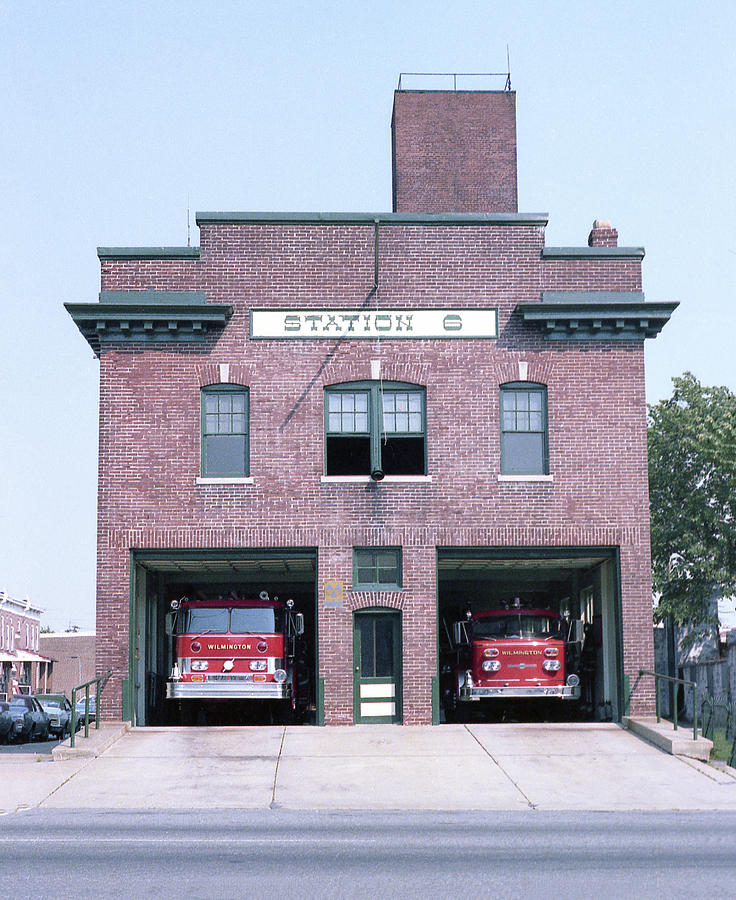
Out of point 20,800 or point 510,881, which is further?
point 20,800

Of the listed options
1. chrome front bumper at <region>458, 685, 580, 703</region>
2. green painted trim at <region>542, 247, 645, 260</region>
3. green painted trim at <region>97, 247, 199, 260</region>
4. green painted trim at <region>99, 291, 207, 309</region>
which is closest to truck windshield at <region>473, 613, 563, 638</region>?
chrome front bumper at <region>458, 685, 580, 703</region>

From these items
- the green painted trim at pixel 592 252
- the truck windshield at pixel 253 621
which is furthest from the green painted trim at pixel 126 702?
the green painted trim at pixel 592 252

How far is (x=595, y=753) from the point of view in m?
22.4

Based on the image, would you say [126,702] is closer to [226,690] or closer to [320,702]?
[226,690]

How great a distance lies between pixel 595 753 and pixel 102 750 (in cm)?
834

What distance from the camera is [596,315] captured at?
2623cm

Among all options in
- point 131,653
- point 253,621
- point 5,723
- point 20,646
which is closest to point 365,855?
point 131,653

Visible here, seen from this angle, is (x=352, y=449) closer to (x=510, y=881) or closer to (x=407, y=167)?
(x=407, y=167)

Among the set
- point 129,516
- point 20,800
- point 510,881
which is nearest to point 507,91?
point 129,516

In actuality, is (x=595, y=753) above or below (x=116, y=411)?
below

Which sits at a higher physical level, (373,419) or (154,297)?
(154,297)

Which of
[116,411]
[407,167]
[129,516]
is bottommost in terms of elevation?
[129,516]

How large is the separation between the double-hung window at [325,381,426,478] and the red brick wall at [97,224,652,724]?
309 mm

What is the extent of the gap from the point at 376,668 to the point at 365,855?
12.9 m
